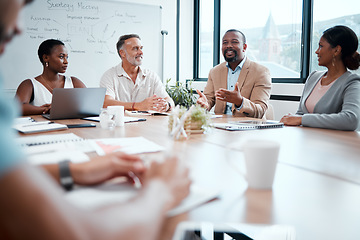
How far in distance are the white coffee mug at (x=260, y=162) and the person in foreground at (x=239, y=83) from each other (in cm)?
169

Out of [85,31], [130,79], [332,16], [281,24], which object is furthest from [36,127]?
[281,24]

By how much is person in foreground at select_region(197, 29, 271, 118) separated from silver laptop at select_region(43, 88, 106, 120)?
827mm

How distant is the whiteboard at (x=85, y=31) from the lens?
3965 millimetres

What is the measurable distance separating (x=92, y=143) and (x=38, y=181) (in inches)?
38.5

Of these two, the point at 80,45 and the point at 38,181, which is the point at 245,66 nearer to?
the point at 80,45

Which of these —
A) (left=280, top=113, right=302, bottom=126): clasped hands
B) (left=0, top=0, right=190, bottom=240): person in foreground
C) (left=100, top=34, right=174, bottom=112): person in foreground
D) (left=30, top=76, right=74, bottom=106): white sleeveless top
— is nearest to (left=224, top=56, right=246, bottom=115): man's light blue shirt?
(left=100, top=34, right=174, bottom=112): person in foreground

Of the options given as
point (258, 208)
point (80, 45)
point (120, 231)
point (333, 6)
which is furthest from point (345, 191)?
point (80, 45)

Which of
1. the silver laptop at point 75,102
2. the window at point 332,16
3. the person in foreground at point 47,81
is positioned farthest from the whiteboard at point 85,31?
the window at point 332,16

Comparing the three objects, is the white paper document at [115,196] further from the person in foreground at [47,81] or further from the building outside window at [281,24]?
the building outside window at [281,24]

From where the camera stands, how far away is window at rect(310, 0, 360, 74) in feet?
10.5

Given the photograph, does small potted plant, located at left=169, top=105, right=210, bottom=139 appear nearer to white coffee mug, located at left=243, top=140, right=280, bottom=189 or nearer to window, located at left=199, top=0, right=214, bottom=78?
white coffee mug, located at left=243, top=140, right=280, bottom=189

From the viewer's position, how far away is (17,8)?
16.9 inches

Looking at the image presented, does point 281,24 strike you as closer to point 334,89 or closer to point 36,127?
point 334,89

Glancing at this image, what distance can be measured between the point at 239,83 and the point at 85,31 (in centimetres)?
230
